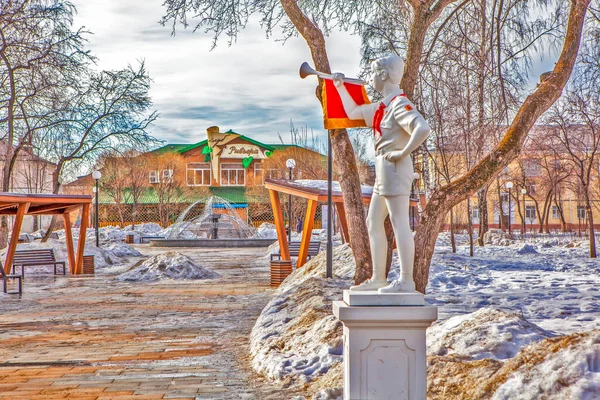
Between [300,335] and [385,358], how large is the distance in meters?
3.28

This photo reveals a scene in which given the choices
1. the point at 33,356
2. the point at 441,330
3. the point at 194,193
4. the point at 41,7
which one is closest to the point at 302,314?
the point at 441,330

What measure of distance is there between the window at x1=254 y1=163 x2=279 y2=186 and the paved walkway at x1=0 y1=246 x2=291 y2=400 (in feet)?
135

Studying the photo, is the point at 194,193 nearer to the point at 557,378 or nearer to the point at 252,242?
the point at 252,242

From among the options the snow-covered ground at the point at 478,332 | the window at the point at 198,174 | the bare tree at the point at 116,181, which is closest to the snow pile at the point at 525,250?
the snow-covered ground at the point at 478,332

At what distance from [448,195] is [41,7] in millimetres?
15265

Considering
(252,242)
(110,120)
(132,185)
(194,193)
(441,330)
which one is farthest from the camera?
(194,193)

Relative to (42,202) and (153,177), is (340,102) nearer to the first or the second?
(42,202)

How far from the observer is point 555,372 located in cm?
435

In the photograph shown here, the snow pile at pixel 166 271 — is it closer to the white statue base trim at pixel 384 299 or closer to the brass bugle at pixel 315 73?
the brass bugle at pixel 315 73

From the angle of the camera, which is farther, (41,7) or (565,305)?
(41,7)

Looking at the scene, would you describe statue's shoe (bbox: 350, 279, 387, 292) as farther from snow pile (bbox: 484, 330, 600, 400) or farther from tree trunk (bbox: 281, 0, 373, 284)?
tree trunk (bbox: 281, 0, 373, 284)

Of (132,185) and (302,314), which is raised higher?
(132,185)

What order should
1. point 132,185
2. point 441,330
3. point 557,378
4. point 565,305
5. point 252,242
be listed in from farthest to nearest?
point 132,185
point 252,242
point 565,305
point 441,330
point 557,378

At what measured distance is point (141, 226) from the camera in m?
53.9
